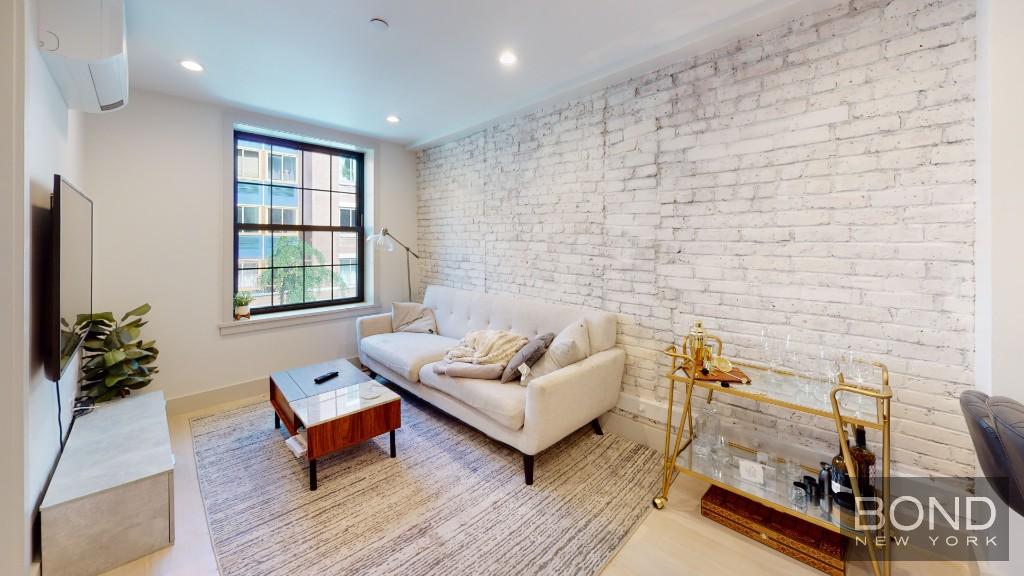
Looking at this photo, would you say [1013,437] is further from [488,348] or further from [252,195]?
[252,195]

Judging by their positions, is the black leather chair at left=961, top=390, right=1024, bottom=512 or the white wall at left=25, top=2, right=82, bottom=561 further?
the white wall at left=25, top=2, right=82, bottom=561

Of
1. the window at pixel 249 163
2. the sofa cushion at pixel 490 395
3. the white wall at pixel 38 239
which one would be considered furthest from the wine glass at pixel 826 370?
the window at pixel 249 163

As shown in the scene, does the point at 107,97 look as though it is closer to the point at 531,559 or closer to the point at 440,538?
the point at 440,538

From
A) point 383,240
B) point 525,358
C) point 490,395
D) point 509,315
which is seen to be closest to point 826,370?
point 525,358

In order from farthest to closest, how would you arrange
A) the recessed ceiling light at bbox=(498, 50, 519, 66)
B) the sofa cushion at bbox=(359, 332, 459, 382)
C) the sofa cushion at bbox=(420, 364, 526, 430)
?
the sofa cushion at bbox=(359, 332, 459, 382), the recessed ceiling light at bbox=(498, 50, 519, 66), the sofa cushion at bbox=(420, 364, 526, 430)

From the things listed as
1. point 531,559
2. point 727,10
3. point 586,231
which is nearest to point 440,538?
point 531,559

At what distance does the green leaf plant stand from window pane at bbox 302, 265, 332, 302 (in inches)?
58.3

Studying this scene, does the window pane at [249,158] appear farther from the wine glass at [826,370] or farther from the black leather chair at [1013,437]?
the black leather chair at [1013,437]

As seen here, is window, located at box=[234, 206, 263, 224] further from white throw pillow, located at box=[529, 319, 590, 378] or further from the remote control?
white throw pillow, located at box=[529, 319, 590, 378]

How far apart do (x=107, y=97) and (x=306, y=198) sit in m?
1.92

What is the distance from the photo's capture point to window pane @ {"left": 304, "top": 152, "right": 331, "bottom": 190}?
399 centimetres

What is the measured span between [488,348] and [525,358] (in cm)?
39

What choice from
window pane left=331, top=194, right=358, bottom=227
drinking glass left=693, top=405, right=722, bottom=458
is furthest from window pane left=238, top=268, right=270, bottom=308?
drinking glass left=693, top=405, right=722, bottom=458

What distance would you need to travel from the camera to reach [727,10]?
1.93 metres
